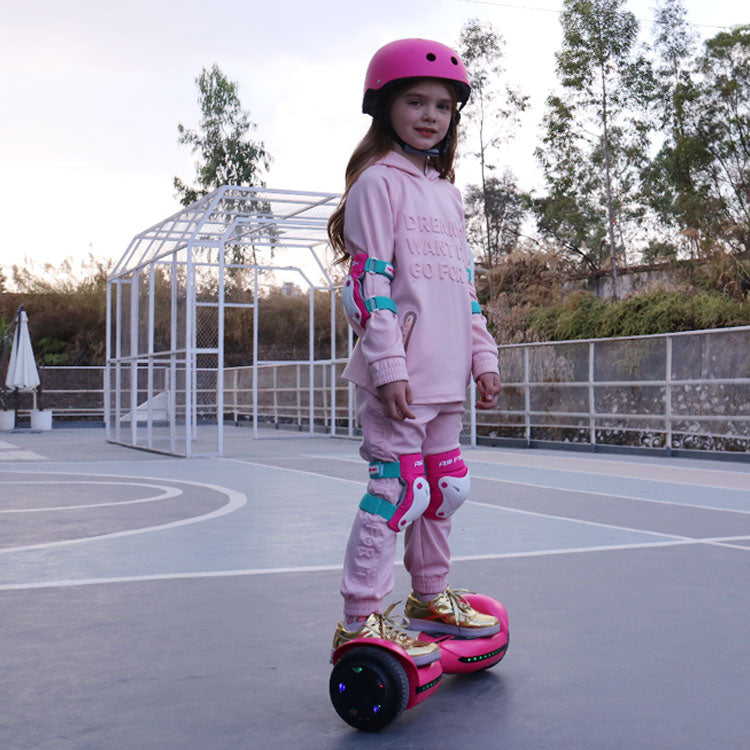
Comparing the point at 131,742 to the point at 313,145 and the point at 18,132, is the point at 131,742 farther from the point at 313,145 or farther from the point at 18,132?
the point at 313,145

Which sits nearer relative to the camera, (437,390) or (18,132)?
(437,390)

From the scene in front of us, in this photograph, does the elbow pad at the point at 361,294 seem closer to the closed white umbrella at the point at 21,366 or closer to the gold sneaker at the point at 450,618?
the gold sneaker at the point at 450,618

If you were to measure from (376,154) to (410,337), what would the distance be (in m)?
0.52

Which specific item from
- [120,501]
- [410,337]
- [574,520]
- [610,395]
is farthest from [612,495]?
[610,395]

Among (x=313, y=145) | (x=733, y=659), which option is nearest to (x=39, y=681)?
(x=733, y=659)

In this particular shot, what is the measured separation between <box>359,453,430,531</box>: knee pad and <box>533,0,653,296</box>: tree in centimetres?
2031

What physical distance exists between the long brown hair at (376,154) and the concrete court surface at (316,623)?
1131mm

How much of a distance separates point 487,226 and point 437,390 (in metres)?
26.9

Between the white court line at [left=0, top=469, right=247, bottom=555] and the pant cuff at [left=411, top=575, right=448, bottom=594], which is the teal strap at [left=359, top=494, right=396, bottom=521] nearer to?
the pant cuff at [left=411, top=575, right=448, bottom=594]

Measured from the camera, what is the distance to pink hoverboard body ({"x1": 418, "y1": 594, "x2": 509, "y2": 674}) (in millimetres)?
2535

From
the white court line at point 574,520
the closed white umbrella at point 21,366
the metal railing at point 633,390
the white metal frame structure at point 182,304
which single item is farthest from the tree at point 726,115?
the white court line at point 574,520

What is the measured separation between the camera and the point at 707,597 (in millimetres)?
3459

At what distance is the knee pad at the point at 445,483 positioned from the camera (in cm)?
255

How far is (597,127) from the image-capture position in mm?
22891
